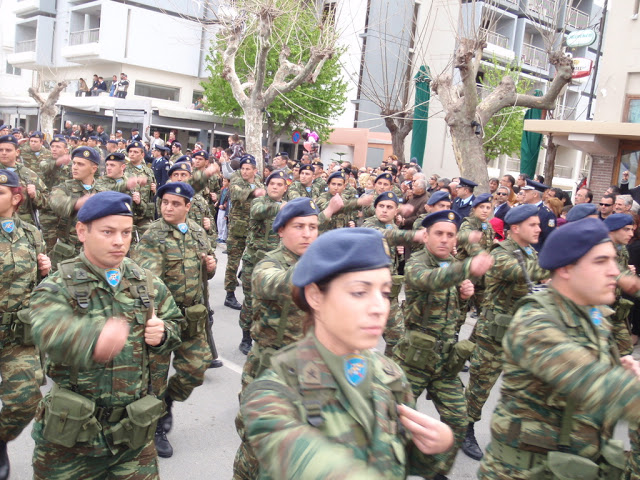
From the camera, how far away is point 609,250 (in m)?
2.68

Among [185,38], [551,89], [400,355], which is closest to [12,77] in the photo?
[185,38]

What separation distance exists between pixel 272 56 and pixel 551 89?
18100mm

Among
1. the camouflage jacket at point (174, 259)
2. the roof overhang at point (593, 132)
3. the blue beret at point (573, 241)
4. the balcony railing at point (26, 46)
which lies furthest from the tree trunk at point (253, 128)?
the balcony railing at point (26, 46)

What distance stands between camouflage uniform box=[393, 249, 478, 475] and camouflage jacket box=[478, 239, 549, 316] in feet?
1.89

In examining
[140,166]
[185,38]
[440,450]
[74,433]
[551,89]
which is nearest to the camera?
[440,450]

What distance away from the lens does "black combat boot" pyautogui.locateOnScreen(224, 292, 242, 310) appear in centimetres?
892

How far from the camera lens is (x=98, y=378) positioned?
3.02 metres

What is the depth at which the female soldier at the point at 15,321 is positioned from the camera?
391 centimetres

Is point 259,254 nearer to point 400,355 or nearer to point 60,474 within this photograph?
point 400,355

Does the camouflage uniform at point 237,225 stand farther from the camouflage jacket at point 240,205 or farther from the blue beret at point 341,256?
the blue beret at point 341,256

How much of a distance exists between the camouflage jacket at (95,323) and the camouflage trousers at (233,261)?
5655 millimetres

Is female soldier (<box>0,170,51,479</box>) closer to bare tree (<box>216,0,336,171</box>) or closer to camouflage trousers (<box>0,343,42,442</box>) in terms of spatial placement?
camouflage trousers (<box>0,343,42,442</box>)

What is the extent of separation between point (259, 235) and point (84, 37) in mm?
32385

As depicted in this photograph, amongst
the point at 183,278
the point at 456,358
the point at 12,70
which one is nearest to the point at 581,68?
the point at 456,358
